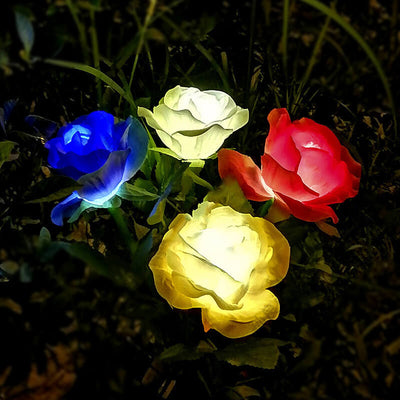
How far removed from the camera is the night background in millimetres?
370

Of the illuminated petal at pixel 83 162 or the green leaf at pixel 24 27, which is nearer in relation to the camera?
the green leaf at pixel 24 27

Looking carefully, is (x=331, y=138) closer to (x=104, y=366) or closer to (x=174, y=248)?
(x=174, y=248)

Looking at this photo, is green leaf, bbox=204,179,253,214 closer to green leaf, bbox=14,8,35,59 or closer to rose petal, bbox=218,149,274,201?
rose petal, bbox=218,149,274,201

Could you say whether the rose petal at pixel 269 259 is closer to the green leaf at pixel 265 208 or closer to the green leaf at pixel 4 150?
the green leaf at pixel 265 208

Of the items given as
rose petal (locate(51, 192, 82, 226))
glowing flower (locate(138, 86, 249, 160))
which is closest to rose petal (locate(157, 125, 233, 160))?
glowing flower (locate(138, 86, 249, 160))

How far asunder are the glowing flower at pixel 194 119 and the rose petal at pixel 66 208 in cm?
11

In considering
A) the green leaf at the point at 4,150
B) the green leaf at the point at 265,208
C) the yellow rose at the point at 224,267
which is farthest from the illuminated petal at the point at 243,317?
the green leaf at the point at 4,150

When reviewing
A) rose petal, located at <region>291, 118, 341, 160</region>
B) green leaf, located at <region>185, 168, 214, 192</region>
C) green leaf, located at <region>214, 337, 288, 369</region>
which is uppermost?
rose petal, located at <region>291, 118, 341, 160</region>

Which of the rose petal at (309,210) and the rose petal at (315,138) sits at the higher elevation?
the rose petal at (315,138)

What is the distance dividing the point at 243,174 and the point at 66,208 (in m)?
0.19

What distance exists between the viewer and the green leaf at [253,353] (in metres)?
0.47

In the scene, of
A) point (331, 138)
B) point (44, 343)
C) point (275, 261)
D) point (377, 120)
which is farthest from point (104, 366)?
point (377, 120)

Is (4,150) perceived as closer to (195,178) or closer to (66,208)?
(66,208)

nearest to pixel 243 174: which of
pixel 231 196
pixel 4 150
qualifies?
pixel 231 196
